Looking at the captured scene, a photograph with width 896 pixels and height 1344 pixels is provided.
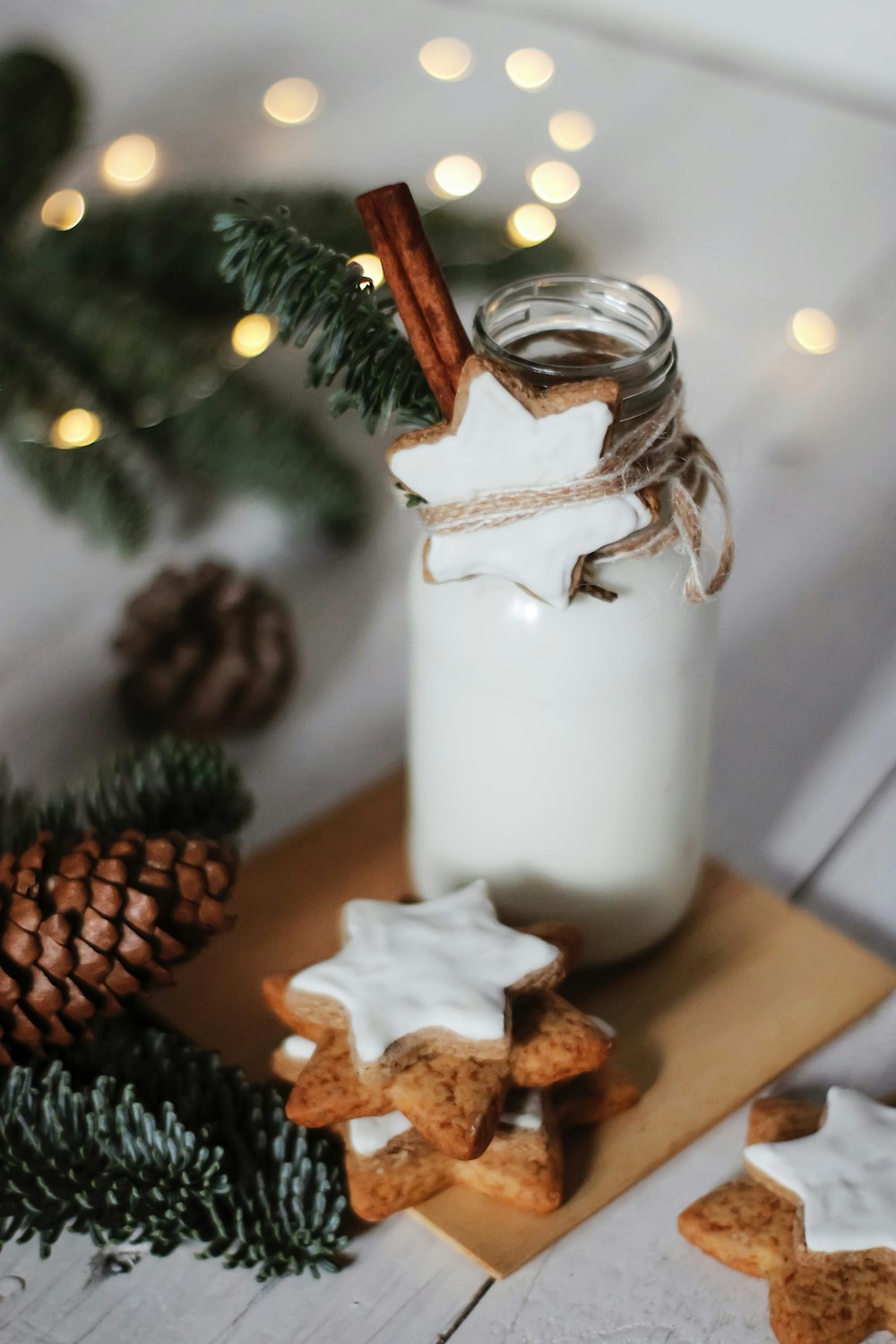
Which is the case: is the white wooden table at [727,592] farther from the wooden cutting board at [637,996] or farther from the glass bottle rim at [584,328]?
the glass bottle rim at [584,328]

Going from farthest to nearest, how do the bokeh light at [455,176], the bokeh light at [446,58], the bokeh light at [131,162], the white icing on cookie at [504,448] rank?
1. the bokeh light at [446,58]
2. the bokeh light at [455,176]
3. the bokeh light at [131,162]
4. the white icing on cookie at [504,448]

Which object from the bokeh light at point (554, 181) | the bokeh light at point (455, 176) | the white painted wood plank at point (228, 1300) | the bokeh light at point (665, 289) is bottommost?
the white painted wood plank at point (228, 1300)

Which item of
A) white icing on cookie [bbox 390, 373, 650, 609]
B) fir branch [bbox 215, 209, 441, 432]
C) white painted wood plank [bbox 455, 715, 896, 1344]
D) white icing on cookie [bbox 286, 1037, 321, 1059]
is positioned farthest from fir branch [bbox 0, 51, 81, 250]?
white painted wood plank [bbox 455, 715, 896, 1344]

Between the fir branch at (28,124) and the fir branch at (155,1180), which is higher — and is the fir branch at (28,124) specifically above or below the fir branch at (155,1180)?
above

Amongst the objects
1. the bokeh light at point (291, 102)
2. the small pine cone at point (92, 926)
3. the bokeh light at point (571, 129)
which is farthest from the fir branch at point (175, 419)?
the bokeh light at point (571, 129)

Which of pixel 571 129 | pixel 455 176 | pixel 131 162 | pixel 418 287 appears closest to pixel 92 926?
pixel 418 287

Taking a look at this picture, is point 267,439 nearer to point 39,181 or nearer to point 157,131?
point 39,181
